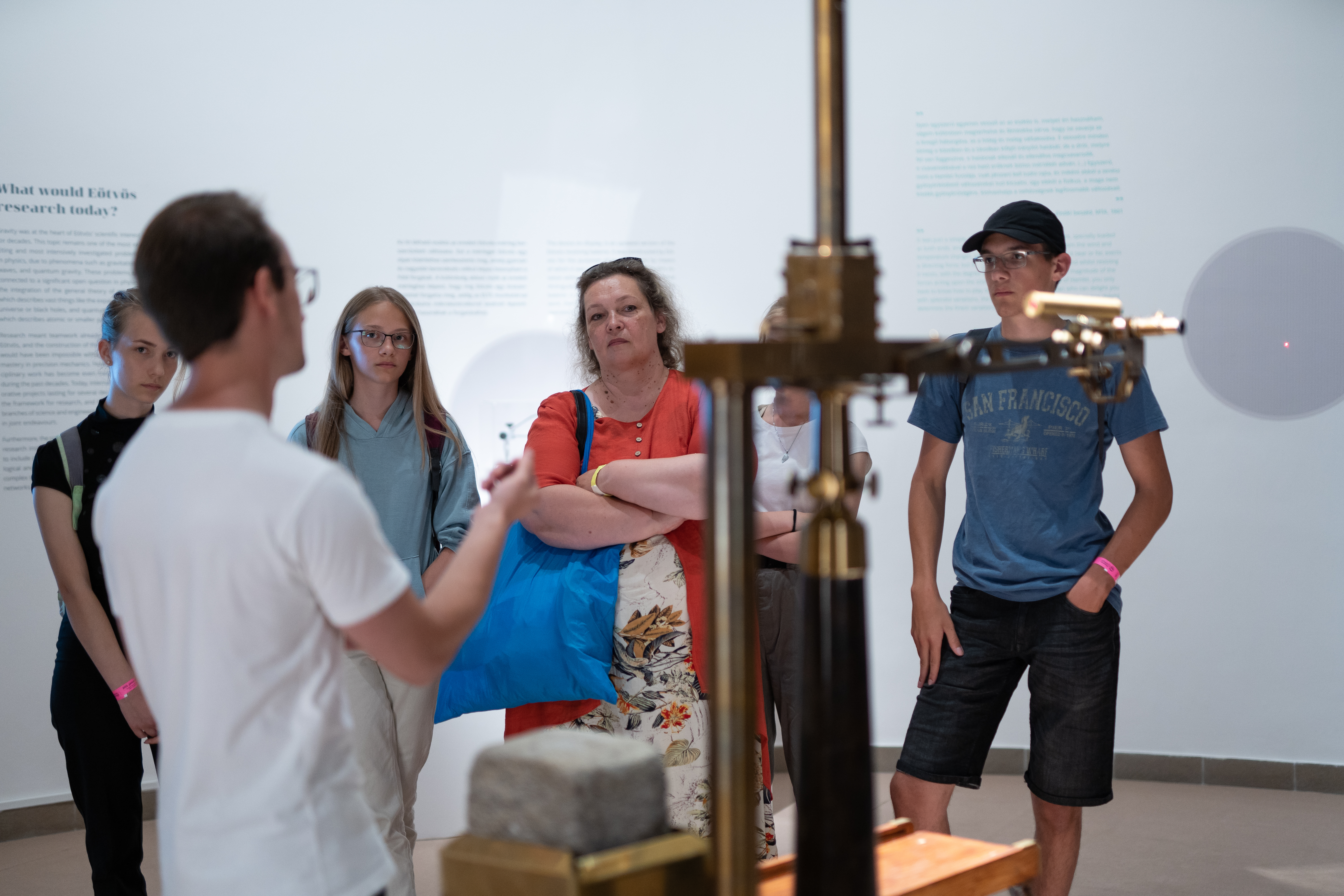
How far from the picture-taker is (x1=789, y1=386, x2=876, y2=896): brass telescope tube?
2.99ft

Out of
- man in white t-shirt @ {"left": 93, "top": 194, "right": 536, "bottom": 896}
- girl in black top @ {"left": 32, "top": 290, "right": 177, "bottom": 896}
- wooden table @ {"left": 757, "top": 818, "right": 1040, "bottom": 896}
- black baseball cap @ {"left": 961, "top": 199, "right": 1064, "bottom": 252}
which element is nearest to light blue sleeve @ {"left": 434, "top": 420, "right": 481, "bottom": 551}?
girl in black top @ {"left": 32, "top": 290, "right": 177, "bottom": 896}

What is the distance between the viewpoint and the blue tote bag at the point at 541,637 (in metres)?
2.66

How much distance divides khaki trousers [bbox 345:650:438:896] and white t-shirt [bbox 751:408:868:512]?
42.5 inches

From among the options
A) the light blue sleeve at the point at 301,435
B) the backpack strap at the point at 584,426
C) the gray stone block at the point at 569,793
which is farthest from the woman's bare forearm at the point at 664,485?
the gray stone block at the point at 569,793

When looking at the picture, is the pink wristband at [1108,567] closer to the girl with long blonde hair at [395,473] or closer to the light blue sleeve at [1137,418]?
the light blue sleeve at [1137,418]

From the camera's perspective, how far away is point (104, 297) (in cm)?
437

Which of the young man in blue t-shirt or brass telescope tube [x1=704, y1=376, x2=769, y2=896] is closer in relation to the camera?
brass telescope tube [x1=704, y1=376, x2=769, y2=896]

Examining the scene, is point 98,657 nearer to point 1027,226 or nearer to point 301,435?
point 301,435

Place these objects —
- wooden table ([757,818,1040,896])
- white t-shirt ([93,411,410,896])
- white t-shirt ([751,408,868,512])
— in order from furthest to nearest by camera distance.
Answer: white t-shirt ([751,408,868,512]) → white t-shirt ([93,411,410,896]) → wooden table ([757,818,1040,896])

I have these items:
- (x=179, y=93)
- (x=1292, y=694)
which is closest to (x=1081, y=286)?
(x=1292, y=694)

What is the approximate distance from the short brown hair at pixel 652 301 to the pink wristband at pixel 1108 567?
4.03 ft

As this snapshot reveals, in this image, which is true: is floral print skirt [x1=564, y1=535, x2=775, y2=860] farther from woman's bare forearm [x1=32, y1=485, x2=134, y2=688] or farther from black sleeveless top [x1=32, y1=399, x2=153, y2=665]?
black sleeveless top [x1=32, y1=399, x2=153, y2=665]

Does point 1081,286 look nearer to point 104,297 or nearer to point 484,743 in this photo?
point 484,743

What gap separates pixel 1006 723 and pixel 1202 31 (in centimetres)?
299
